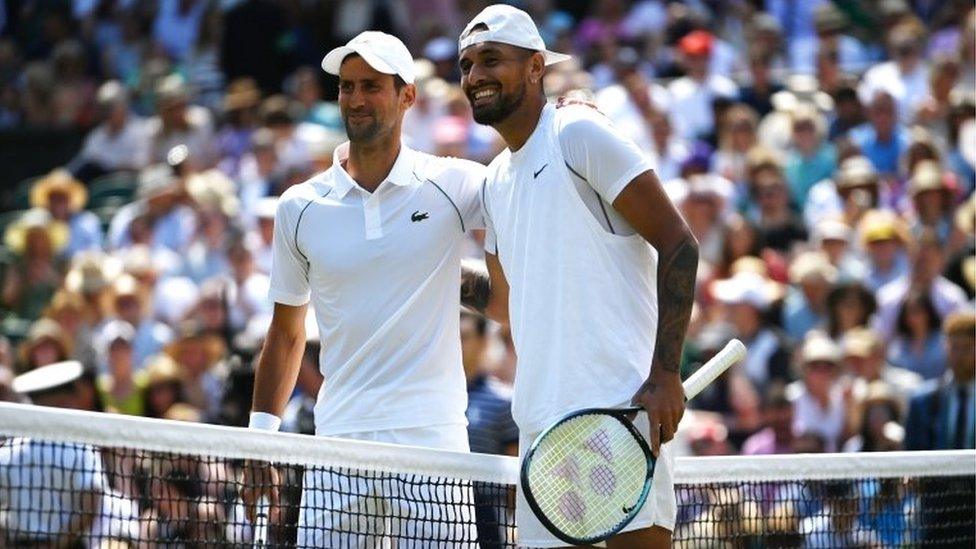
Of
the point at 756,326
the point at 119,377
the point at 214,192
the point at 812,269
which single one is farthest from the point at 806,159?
the point at 119,377

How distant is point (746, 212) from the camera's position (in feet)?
41.8

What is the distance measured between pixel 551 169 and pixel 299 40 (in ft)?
39.3

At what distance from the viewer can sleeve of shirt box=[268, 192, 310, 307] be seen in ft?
20.4

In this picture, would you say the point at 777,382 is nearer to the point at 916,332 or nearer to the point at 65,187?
the point at 916,332

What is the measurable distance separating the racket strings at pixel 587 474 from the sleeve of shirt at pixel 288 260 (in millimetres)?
1300

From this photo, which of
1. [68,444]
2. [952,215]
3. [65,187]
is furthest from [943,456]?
[65,187]

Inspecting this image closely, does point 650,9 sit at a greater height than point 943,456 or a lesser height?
greater

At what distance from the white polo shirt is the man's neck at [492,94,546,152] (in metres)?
0.57

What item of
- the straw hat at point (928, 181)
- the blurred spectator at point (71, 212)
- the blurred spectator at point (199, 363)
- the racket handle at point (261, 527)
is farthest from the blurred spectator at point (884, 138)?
the racket handle at point (261, 527)

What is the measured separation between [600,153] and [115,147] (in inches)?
449

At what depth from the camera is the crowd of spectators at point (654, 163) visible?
34.9ft

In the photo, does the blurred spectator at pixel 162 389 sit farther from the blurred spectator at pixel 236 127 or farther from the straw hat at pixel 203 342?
the blurred spectator at pixel 236 127

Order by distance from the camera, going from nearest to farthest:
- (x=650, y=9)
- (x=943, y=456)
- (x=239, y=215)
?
(x=943, y=456)
(x=239, y=215)
(x=650, y=9)

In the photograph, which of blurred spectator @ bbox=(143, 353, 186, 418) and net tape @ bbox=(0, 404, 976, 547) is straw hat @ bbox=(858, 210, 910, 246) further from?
net tape @ bbox=(0, 404, 976, 547)
